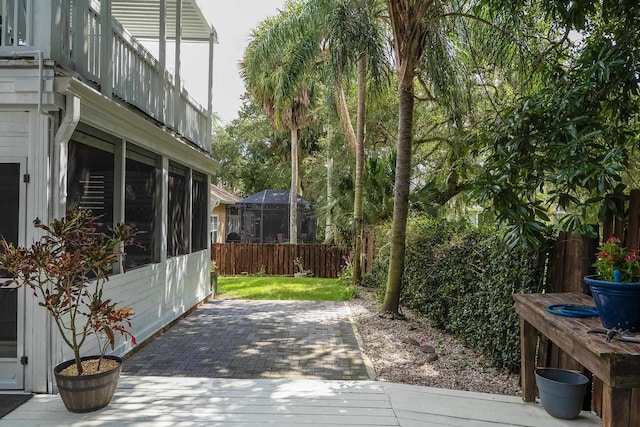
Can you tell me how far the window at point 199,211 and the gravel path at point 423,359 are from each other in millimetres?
3646

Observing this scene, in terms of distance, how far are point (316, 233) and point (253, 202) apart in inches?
119

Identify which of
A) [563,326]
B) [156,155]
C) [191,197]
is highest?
[156,155]

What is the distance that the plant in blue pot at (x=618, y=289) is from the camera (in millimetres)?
2504

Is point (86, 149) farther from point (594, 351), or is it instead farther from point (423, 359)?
point (594, 351)

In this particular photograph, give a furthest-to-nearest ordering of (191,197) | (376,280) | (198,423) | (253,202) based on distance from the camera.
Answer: (253,202)
(376,280)
(191,197)
(198,423)

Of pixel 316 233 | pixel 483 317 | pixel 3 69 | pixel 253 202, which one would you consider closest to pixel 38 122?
pixel 3 69

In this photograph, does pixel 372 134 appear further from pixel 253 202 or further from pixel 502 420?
pixel 502 420

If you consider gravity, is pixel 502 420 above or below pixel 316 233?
below

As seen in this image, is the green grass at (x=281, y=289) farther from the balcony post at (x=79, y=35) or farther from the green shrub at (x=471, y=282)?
the balcony post at (x=79, y=35)

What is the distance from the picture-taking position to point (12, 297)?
395 centimetres

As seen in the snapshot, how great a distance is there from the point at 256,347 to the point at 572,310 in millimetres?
3914

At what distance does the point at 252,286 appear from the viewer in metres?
12.0

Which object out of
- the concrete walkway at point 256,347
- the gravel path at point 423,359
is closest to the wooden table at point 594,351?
the gravel path at point 423,359

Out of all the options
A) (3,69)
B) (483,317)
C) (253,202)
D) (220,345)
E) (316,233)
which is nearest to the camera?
(3,69)
